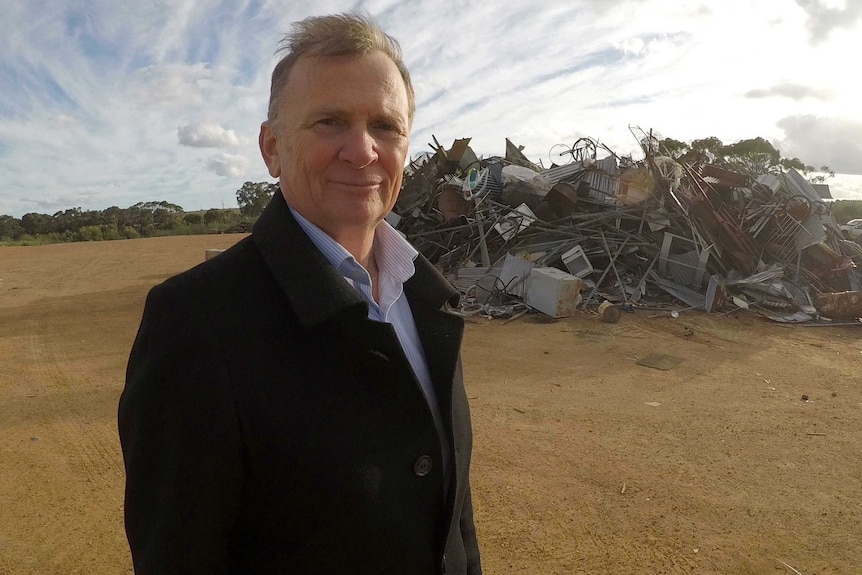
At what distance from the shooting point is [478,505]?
3.87m

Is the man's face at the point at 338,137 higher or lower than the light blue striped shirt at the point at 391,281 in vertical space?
higher

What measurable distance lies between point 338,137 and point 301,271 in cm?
36

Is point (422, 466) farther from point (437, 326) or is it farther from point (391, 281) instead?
point (391, 281)

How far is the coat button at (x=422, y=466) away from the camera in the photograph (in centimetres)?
133

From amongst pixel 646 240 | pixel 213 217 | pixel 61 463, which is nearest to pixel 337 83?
pixel 61 463

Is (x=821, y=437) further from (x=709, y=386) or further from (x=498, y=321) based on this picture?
(x=498, y=321)

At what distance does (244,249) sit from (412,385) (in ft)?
1.76

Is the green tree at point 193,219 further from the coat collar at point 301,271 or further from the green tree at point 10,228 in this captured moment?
the coat collar at point 301,271

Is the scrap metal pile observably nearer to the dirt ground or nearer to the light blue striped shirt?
the dirt ground

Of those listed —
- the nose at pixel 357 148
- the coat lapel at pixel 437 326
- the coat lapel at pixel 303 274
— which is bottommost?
the coat lapel at pixel 437 326

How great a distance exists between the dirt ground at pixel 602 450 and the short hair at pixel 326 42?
2.91m

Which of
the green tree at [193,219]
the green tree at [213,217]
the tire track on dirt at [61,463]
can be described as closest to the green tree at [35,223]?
the green tree at [193,219]

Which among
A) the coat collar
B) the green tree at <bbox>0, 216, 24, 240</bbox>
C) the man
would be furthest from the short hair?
the green tree at <bbox>0, 216, 24, 240</bbox>

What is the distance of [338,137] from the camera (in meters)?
1.40
